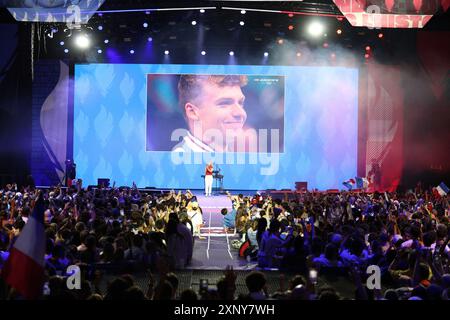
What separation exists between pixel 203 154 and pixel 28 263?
61.1 feet

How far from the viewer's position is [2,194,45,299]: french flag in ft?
13.9

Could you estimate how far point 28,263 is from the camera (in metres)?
4.29

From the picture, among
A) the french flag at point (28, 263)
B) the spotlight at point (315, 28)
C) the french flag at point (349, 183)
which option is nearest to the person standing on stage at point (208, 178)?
the french flag at point (349, 183)

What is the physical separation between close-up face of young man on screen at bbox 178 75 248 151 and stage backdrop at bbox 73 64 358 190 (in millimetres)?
366

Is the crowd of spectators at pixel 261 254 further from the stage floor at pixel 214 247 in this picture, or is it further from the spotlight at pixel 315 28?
the spotlight at pixel 315 28

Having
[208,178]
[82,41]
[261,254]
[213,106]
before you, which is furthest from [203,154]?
[261,254]

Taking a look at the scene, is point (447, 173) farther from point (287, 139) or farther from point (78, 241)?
point (78, 241)

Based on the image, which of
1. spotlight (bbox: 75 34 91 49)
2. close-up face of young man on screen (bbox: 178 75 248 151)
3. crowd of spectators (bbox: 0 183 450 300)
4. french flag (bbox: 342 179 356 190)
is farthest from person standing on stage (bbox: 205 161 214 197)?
crowd of spectators (bbox: 0 183 450 300)

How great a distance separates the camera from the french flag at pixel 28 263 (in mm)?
4242

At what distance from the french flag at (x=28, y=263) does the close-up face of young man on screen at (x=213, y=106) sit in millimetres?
18193

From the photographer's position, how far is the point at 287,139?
75.5 ft

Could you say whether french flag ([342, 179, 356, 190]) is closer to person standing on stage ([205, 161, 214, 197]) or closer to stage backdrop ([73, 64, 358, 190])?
stage backdrop ([73, 64, 358, 190])
